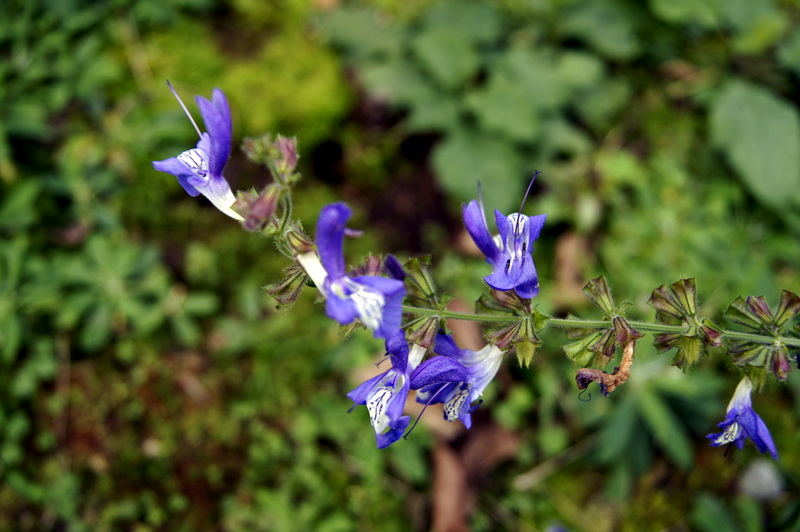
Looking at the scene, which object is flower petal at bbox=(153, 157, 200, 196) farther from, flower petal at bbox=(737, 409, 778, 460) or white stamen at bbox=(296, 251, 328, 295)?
flower petal at bbox=(737, 409, 778, 460)

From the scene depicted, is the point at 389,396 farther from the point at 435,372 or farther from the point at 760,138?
the point at 760,138

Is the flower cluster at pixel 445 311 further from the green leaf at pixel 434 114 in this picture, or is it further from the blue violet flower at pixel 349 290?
the green leaf at pixel 434 114

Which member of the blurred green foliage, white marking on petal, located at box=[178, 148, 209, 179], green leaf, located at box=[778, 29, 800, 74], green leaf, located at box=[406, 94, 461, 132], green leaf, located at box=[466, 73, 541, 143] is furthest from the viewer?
green leaf, located at box=[778, 29, 800, 74]

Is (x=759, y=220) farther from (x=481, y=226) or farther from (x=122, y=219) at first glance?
(x=122, y=219)

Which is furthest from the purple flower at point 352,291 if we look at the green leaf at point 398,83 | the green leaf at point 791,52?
the green leaf at point 791,52

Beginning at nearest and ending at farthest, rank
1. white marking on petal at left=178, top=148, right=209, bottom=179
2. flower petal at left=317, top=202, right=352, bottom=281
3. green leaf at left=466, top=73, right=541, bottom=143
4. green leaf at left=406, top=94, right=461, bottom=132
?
1. flower petal at left=317, top=202, right=352, bottom=281
2. white marking on petal at left=178, top=148, right=209, bottom=179
3. green leaf at left=466, top=73, right=541, bottom=143
4. green leaf at left=406, top=94, right=461, bottom=132

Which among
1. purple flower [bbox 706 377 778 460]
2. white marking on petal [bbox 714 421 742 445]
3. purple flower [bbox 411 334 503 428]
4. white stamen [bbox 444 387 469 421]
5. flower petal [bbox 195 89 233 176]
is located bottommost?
white marking on petal [bbox 714 421 742 445]

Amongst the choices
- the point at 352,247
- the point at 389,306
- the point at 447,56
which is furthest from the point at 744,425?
the point at 447,56

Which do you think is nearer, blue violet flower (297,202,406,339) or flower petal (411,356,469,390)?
blue violet flower (297,202,406,339)

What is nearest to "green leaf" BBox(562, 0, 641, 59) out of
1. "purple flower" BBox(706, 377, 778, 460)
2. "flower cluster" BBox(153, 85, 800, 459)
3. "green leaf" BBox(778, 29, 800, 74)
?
"green leaf" BBox(778, 29, 800, 74)
